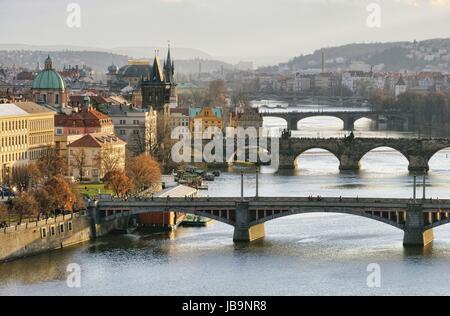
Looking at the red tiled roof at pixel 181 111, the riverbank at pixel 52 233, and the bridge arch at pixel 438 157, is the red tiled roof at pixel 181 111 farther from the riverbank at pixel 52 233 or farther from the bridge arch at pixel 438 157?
the riverbank at pixel 52 233

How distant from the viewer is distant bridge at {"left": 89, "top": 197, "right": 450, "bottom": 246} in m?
42.8

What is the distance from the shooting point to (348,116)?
9844 cm

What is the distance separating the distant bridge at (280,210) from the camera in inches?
1687

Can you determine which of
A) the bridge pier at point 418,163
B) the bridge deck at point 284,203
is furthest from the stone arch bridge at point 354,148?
the bridge deck at point 284,203

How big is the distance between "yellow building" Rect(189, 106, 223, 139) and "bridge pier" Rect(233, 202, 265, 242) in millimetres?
32628

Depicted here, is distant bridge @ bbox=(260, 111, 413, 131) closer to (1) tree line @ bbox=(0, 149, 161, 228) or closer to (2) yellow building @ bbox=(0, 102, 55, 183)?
(1) tree line @ bbox=(0, 149, 161, 228)

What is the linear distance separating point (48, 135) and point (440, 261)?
2113 cm

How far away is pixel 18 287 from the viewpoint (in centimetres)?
3619

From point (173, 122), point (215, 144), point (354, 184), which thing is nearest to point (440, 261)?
point (354, 184)

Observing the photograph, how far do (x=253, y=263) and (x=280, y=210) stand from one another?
449cm

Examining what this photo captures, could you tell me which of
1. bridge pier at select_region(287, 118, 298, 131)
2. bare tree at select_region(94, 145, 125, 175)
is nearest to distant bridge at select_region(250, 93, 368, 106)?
bridge pier at select_region(287, 118, 298, 131)

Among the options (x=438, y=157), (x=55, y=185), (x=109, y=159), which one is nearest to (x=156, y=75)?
(x=438, y=157)

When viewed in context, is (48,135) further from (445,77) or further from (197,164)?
(445,77)

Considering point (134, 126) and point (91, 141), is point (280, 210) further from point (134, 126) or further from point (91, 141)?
point (134, 126)
